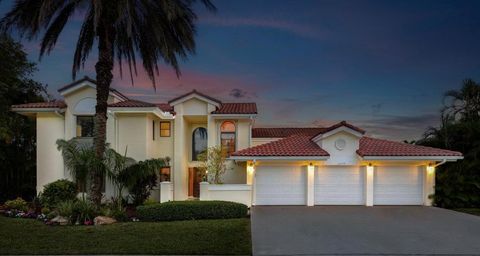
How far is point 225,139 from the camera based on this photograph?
20.2 meters

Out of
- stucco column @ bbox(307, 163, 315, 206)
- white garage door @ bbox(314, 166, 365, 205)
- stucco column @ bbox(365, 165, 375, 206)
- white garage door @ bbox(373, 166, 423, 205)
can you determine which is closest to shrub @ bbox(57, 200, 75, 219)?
stucco column @ bbox(307, 163, 315, 206)

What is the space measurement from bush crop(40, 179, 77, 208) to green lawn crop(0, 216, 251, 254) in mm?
2501

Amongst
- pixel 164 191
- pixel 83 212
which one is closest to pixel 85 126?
pixel 164 191

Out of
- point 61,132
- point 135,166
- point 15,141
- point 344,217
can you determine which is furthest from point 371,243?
point 15,141

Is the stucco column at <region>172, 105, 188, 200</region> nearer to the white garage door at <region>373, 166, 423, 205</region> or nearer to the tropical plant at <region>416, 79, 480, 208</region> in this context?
the white garage door at <region>373, 166, 423, 205</region>

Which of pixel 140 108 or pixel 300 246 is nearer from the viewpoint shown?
pixel 300 246

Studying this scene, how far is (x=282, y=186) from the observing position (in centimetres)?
1734

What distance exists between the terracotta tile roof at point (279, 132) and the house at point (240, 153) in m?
2.65

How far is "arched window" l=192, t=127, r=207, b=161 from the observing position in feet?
70.1

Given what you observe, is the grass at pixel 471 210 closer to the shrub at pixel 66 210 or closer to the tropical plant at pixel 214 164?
the tropical plant at pixel 214 164

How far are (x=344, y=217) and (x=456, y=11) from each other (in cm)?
1172

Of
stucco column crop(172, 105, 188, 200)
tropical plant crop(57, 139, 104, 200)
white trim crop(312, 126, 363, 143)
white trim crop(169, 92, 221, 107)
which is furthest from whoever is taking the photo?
stucco column crop(172, 105, 188, 200)

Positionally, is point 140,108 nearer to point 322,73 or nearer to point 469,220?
point 322,73

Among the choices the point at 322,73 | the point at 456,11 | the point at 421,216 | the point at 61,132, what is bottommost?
the point at 421,216
